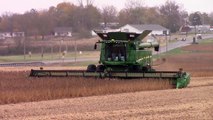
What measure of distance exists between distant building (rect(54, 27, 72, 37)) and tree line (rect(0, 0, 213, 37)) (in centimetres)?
137

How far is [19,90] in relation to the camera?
63.7 feet

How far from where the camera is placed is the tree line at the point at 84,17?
110750mm

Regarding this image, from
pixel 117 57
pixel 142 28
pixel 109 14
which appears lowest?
pixel 117 57

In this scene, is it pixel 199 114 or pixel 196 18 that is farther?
pixel 196 18

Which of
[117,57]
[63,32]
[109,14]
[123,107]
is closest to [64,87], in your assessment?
[123,107]

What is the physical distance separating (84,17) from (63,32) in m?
11.2

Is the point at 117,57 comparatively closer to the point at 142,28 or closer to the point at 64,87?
the point at 64,87

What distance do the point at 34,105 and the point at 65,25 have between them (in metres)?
112

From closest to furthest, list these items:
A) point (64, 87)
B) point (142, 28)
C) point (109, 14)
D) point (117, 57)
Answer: point (64, 87) < point (117, 57) < point (142, 28) < point (109, 14)

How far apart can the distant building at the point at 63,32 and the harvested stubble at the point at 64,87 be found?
92.7 meters

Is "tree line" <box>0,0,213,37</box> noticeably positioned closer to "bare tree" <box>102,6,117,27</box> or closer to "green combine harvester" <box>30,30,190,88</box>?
"bare tree" <box>102,6,117,27</box>

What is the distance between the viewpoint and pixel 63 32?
117 m

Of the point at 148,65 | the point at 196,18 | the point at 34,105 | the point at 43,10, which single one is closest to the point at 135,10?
the point at 43,10

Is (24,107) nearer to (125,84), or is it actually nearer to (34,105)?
(34,105)
